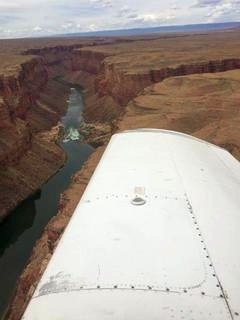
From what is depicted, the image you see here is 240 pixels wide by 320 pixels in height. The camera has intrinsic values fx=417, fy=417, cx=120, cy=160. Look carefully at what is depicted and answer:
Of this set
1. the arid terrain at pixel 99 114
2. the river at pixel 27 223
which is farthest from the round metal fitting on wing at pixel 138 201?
the river at pixel 27 223

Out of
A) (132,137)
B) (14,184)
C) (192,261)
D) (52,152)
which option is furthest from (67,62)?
(192,261)

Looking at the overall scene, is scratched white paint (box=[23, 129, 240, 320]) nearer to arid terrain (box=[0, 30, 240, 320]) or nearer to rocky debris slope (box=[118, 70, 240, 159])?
arid terrain (box=[0, 30, 240, 320])

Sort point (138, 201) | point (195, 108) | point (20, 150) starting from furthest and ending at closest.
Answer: point (195, 108)
point (20, 150)
point (138, 201)

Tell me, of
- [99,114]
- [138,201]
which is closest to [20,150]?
[99,114]

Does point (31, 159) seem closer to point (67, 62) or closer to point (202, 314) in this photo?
point (202, 314)

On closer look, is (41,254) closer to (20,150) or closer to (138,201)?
(138,201)
